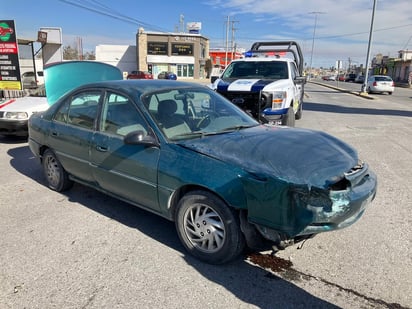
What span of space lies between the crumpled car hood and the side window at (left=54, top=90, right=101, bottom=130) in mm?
1487

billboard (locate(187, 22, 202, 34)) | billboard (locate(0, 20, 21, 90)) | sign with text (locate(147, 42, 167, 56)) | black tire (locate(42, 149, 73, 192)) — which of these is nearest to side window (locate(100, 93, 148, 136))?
black tire (locate(42, 149, 73, 192))

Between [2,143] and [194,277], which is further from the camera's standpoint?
[2,143]

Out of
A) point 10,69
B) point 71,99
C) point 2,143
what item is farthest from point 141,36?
point 71,99

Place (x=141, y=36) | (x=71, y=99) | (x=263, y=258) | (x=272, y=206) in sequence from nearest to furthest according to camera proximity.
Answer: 1. (x=272, y=206)
2. (x=263, y=258)
3. (x=71, y=99)
4. (x=141, y=36)

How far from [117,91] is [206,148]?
1.44m

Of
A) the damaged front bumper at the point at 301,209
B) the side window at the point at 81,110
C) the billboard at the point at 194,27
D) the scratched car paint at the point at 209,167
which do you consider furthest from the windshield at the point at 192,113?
the billboard at the point at 194,27

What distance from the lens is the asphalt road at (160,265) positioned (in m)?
2.66

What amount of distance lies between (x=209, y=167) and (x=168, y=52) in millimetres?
57594

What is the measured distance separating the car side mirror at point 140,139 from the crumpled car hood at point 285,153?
1.00 ft

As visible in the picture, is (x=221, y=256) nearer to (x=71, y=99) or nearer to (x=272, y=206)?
(x=272, y=206)

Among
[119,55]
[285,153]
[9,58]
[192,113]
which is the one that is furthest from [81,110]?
[119,55]

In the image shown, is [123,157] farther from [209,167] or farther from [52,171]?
[52,171]

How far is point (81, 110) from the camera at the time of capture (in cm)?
438

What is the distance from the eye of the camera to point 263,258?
3.21 metres
